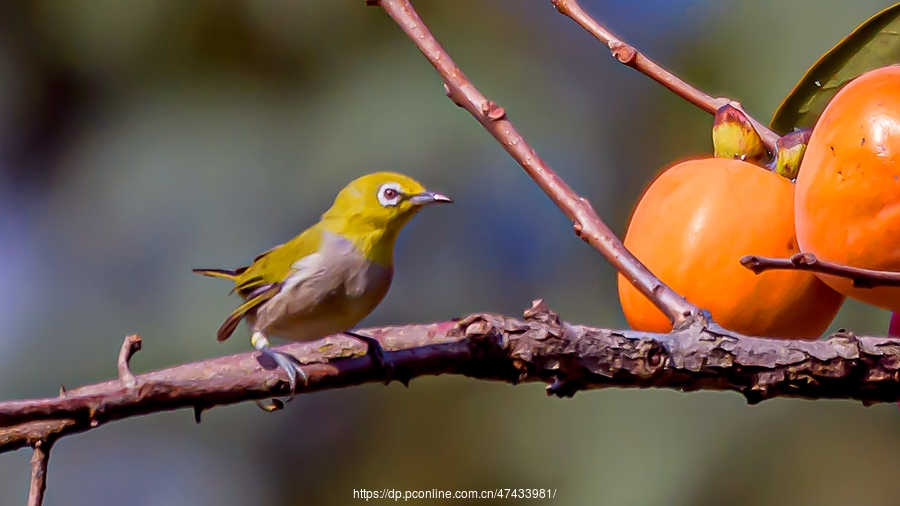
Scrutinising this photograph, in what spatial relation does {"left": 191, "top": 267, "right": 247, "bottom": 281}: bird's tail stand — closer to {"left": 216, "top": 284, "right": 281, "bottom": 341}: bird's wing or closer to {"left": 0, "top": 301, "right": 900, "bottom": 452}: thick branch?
{"left": 216, "top": 284, "right": 281, "bottom": 341}: bird's wing

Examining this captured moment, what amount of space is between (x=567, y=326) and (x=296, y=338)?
0.75 meters

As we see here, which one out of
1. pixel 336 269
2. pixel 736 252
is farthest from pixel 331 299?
pixel 736 252

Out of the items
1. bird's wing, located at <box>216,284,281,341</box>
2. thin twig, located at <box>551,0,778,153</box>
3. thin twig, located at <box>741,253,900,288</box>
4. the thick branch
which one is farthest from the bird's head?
thin twig, located at <box>741,253,900,288</box>

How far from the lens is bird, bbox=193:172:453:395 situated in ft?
4.18

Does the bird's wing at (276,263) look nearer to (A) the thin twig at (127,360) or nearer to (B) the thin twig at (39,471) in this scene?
(A) the thin twig at (127,360)

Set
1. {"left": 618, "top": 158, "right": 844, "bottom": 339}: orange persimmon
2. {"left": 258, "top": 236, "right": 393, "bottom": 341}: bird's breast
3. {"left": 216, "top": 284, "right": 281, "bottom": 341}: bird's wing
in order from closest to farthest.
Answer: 1. {"left": 618, "top": 158, "right": 844, "bottom": 339}: orange persimmon
2. {"left": 258, "top": 236, "right": 393, "bottom": 341}: bird's breast
3. {"left": 216, "top": 284, "right": 281, "bottom": 341}: bird's wing

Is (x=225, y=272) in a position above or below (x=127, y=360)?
above

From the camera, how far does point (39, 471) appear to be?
1.68 feet

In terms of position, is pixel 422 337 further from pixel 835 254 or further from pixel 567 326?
pixel 835 254

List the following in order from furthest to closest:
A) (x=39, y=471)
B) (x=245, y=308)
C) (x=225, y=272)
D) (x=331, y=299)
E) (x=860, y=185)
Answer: (x=225, y=272), (x=245, y=308), (x=331, y=299), (x=860, y=185), (x=39, y=471)

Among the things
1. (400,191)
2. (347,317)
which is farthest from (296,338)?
(400,191)

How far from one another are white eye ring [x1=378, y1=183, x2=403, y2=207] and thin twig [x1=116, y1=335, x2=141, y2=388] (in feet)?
2.52

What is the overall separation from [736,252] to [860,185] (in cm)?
14

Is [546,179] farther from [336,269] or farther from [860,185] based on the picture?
[336,269]
